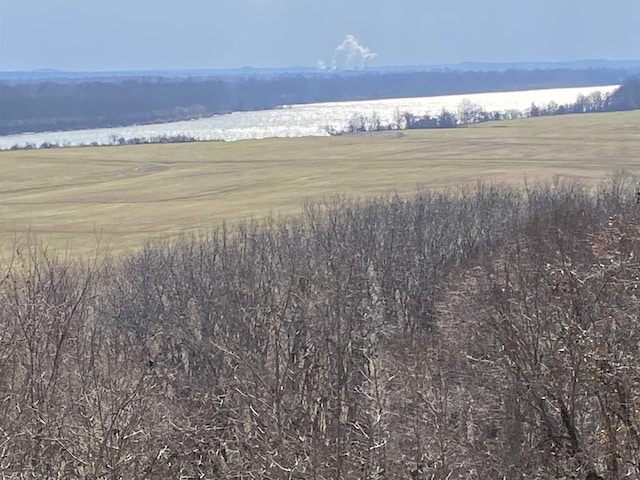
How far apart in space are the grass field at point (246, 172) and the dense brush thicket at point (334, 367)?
21646 millimetres

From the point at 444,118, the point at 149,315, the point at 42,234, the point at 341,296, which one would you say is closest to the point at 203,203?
the point at 42,234

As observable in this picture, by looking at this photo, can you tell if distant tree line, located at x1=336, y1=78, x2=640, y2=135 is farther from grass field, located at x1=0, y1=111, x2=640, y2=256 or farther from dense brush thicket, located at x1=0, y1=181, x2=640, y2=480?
dense brush thicket, located at x1=0, y1=181, x2=640, y2=480

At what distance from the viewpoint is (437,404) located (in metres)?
16.4

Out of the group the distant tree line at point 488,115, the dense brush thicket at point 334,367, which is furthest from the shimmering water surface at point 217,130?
the dense brush thicket at point 334,367

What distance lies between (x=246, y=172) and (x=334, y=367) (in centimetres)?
6400

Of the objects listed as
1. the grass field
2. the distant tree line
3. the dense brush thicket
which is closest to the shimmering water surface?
the distant tree line

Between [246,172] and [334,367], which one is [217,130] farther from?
[334,367]

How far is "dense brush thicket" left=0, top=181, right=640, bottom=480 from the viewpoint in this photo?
1259cm

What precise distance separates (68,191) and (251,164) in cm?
2211

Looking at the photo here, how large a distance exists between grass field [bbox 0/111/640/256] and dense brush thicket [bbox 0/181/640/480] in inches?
852

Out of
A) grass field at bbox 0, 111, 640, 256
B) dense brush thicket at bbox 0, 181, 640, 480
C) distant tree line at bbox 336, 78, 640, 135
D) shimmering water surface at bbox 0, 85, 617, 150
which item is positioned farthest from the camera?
distant tree line at bbox 336, 78, 640, 135

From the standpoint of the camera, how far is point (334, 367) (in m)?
22.8

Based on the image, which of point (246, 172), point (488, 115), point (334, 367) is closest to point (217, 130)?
point (488, 115)

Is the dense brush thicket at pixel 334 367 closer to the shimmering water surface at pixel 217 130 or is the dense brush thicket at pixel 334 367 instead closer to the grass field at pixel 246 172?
the grass field at pixel 246 172
